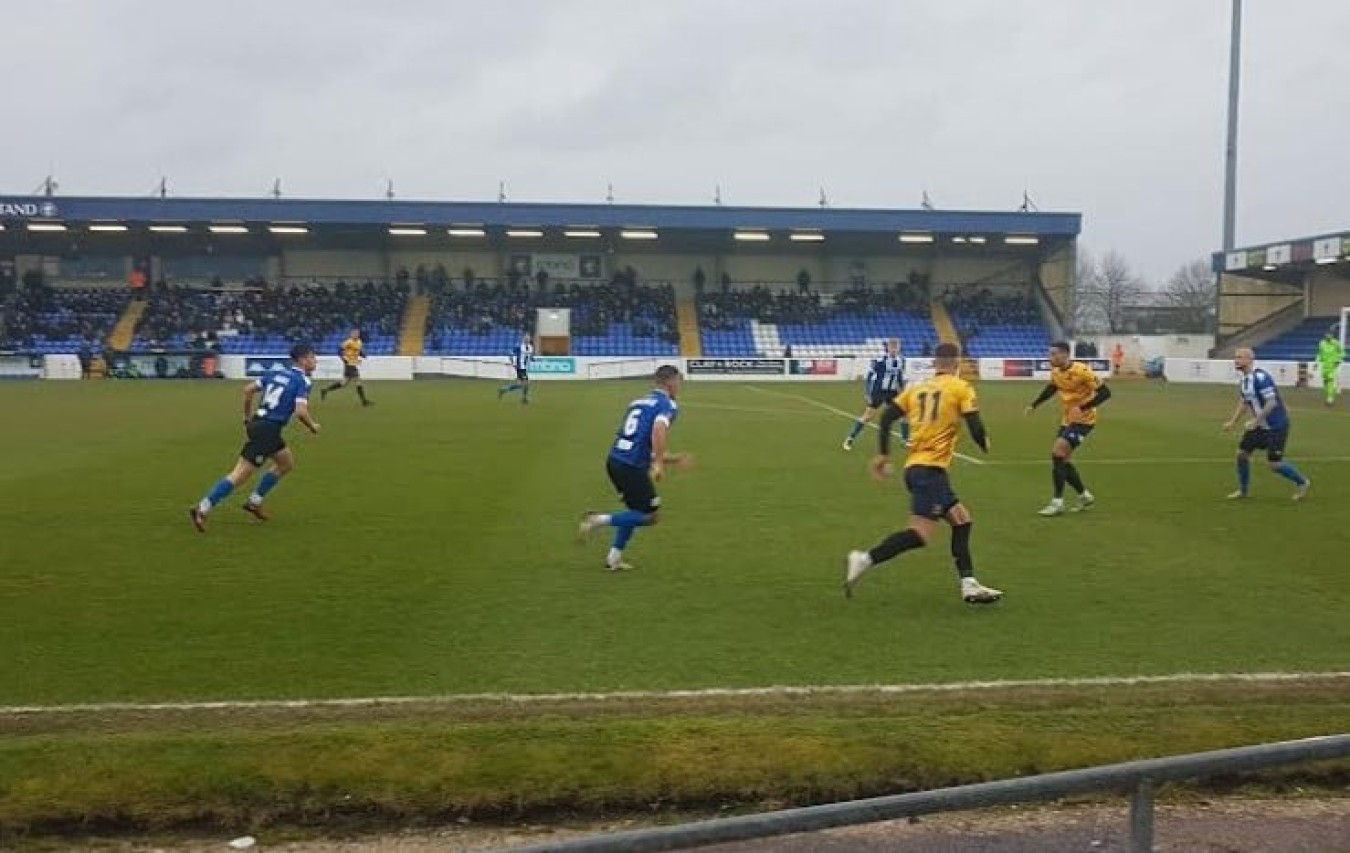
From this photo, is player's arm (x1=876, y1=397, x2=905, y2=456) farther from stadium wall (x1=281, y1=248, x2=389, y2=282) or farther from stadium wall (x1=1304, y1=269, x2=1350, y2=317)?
stadium wall (x1=281, y1=248, x2=389, y2=282)

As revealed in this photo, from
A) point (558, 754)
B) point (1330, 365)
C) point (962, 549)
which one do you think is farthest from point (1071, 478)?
point (1330, 365)

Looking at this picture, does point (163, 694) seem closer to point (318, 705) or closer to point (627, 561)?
point (318, 705)

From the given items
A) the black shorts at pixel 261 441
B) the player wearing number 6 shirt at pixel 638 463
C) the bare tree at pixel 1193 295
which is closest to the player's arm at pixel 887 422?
the player wearing number 6 shirt at pixel 638 463

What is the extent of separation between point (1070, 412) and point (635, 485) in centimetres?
614

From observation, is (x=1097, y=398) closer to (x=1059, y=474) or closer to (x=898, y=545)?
(x=1059, y=474)

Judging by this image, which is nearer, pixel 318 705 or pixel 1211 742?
pixel 1211 742

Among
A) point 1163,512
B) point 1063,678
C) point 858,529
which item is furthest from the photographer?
point 1163,512

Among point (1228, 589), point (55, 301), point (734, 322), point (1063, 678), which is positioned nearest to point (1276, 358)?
point (734, 322)

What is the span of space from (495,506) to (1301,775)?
30.8 ft

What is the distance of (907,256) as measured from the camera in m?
61.0

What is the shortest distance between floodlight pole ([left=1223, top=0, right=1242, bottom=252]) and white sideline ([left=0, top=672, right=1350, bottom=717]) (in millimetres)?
44958

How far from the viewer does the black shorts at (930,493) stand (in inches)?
324

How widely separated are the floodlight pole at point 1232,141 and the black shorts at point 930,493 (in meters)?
43.9

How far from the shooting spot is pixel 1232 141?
4553 cm
